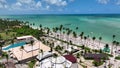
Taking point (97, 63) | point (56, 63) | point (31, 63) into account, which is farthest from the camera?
point (31, 63)

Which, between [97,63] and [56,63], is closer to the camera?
[56,63]

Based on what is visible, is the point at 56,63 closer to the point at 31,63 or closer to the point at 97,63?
the point at 31,63

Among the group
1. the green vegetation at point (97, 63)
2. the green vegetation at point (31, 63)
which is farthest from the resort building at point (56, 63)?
the green vegetation at point (97, 63)

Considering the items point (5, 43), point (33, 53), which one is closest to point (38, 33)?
point (5, 43)

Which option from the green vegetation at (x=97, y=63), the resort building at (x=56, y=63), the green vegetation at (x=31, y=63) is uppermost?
the resort building at (x=56, y=63)

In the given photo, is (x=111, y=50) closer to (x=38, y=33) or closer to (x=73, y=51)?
(x=73, y=51)

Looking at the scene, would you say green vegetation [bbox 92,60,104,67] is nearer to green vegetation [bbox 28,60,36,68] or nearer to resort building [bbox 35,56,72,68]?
resort building [bbox 35,56,72,68]

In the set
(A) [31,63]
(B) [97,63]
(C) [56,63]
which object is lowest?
(A) [31,63]

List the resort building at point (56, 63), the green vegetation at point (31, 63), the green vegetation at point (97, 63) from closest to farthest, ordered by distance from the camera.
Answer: the resort building at point (56, 63) < the green vegetation at point (97, 63) < the green vegetation at point (31, 63)

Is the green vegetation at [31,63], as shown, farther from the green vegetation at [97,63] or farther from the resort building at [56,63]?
the green vegetation at [97,63]

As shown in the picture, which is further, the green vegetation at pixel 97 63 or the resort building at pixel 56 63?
the green vegetation at pixel 97 63

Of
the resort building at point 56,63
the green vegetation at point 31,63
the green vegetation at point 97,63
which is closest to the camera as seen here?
the resort building at point 56,63

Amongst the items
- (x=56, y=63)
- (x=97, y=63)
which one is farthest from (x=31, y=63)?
(x=97, y=63)
